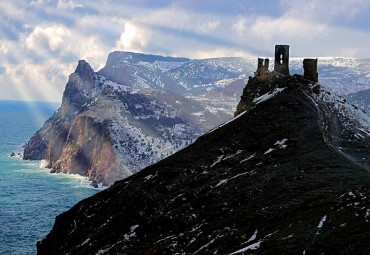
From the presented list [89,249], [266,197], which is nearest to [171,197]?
[89,249]

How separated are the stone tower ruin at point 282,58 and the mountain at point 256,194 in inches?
251

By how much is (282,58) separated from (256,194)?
53.3 meters

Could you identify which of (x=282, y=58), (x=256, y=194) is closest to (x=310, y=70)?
(x=282, y=58)

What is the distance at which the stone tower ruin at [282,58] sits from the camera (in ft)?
295

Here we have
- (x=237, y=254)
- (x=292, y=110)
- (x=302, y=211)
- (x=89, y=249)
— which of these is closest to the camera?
(x=237, y=254)

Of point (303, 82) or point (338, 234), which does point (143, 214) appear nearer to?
point (338, 234)

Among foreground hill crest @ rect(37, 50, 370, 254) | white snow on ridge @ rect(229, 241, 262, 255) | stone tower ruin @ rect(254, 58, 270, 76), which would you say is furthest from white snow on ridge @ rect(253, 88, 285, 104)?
white snow on ridge @ rect(229, 241, 262, 255)

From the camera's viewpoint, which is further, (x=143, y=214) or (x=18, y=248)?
(x=18, y=248)

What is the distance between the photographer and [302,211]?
35.8 meters

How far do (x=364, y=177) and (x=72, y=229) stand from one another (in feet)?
134

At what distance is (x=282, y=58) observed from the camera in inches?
3627

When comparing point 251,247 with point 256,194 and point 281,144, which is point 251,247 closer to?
point 256,194

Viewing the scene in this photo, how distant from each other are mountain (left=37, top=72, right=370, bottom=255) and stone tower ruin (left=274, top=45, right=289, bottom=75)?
637 cm

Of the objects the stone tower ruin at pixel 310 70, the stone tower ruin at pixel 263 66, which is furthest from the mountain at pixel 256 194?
the stone tower ruin at pixel 263 66
